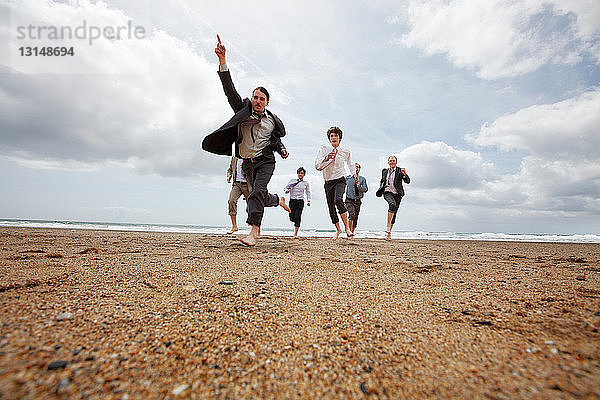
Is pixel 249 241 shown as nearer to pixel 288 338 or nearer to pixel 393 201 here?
pixel 288 338

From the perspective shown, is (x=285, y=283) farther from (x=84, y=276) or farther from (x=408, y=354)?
(x=84, y=276)

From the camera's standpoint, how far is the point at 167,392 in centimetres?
71

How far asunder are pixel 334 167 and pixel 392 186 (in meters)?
2.17

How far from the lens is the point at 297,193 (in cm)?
795

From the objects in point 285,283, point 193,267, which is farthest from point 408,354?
point 193,267

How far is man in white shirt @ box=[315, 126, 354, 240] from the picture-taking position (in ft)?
20.2

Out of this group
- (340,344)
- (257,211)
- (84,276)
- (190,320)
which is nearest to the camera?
(340,344)

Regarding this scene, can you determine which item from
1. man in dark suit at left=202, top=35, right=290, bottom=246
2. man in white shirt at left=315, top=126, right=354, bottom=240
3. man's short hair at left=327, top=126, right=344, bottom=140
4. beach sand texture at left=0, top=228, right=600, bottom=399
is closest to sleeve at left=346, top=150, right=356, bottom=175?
man in white shirt at left=315, top=126, right=354, bottom=240

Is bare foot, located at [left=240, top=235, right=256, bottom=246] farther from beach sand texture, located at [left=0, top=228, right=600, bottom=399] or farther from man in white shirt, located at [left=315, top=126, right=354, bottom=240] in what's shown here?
man in white shirt, located at [left=315, top=126, right=354, bottom=240]

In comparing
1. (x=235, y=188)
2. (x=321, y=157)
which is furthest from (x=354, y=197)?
(x=235, y=188)

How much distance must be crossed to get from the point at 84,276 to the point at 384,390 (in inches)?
73.5

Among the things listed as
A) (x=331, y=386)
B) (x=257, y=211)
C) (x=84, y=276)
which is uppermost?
(x=257, y=211)

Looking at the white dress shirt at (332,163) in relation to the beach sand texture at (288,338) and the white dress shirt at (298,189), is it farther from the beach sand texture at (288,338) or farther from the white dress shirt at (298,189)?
the beach sand texture at (288,338)

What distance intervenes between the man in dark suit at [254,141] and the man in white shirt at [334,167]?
7.23 ft
